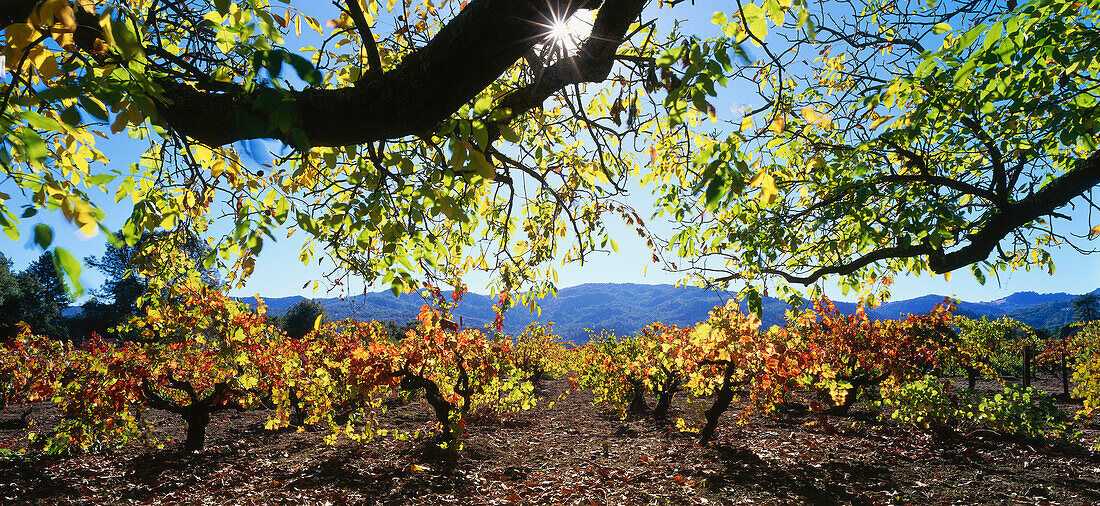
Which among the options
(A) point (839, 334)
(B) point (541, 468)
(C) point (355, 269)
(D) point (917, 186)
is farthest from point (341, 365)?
(A) point (839, 334)

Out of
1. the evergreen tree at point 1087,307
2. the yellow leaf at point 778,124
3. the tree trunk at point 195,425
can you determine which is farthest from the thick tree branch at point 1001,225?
the evergreen tree at point 1087,307

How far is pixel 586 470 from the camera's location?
6.45m

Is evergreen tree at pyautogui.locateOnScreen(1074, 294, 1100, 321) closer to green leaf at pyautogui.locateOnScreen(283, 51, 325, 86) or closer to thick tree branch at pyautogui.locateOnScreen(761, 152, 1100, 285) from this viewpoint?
thick tree branch at pyautogui.locateOnScreen(761, 152, 1100, 285)

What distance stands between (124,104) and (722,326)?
7031 millimetres

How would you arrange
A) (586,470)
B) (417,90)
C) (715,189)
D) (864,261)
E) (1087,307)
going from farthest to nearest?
(1087,307), (586,470), (864,261), (417,90), (715,189)

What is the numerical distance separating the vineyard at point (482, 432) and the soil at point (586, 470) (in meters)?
0.04

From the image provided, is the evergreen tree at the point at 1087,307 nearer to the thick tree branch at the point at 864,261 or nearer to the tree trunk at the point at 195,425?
the thick tree branch at the point at 864,261

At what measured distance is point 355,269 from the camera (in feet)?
10.9

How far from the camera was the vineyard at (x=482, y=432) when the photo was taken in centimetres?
546

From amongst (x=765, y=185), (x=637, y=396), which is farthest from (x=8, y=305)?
(x=765, y=185)

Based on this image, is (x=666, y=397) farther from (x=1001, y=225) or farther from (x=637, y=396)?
(x=1001, y=225)

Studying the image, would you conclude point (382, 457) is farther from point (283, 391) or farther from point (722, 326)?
point (722, 326)

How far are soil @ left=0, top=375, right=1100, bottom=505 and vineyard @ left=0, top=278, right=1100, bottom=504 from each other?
1.6 inches

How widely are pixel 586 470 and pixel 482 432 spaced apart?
318cm
